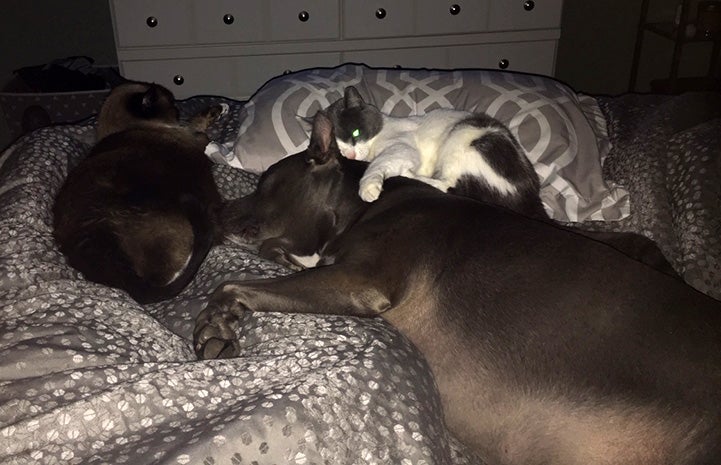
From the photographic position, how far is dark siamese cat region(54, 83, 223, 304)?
5.18ft

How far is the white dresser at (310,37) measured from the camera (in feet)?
11.0

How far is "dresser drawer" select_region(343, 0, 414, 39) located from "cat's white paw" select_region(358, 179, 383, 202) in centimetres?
197

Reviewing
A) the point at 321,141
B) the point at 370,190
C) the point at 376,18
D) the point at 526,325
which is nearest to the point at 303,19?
the point at 376,18

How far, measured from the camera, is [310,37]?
11.5 feet

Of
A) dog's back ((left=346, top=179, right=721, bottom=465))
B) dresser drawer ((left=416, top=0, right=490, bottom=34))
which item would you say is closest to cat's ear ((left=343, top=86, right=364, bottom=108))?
dog's back ((left=346, top=179, right=721, bottom=465))

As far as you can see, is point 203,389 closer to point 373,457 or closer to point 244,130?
point 373,457

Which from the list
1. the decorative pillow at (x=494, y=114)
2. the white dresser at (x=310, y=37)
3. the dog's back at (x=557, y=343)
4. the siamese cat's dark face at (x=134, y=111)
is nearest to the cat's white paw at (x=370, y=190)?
the dog's back at (x=557, y=343)

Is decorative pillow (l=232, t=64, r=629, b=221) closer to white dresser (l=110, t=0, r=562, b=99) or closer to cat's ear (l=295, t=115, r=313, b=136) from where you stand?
cat's ear (l=295, t=115, r=313, b=136)

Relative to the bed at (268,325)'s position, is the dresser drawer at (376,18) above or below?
above

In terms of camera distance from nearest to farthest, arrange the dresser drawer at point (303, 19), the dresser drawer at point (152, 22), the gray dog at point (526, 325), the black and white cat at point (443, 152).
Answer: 1. the gray dog at point (526, 325)
2. the black and white cat at point (443, 152)
3. the dresser drawer at point (152, 22)
4. the dresser drawer at point (303, 19)

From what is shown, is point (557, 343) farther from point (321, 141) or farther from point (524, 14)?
point (524, 14)

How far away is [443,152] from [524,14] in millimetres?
1867

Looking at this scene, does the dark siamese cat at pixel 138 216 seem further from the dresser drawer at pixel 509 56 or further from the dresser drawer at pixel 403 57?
the dresser drawer at pixel 509 56

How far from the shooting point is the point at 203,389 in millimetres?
1169
